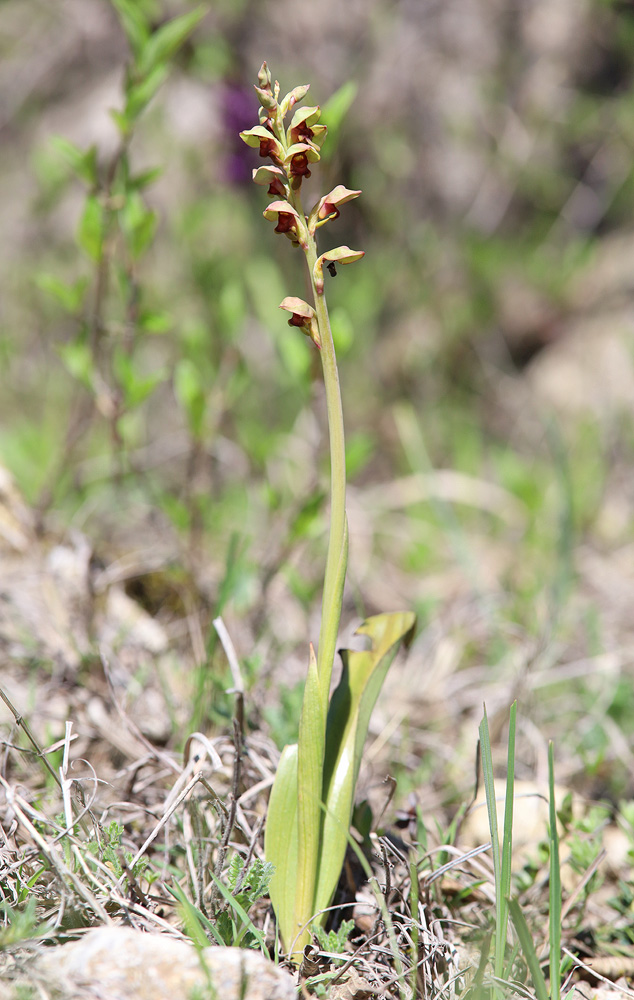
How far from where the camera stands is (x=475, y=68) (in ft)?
12.2

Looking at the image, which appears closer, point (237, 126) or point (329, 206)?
point (329, 206)

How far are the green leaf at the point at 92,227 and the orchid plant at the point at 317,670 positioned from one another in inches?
30.1

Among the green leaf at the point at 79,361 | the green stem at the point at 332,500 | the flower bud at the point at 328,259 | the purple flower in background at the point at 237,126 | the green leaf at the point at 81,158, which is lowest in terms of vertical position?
the green stem at the point at 332,500

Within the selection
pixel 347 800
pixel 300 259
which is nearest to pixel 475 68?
pixel 300 259

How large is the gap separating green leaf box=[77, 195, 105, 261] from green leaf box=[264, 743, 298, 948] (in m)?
1.17

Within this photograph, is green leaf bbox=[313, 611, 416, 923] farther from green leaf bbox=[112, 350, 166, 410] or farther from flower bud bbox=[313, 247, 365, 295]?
green leaf bbox=[112, 350, 166, 410]

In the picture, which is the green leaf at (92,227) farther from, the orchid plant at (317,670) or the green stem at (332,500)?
the green stem at (332,500)

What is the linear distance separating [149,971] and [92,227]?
1372 millimetres

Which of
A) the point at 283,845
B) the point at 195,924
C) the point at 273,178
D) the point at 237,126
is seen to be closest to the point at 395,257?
the point at 237,126

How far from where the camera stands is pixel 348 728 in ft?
3.17

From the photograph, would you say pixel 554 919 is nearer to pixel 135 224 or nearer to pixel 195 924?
pixel 195 924

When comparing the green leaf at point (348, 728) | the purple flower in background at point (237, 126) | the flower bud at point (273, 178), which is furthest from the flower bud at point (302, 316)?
the purple flower in background at point (237, 126)

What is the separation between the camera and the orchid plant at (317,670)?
2.74 ft

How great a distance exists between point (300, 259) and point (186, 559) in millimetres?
2060
